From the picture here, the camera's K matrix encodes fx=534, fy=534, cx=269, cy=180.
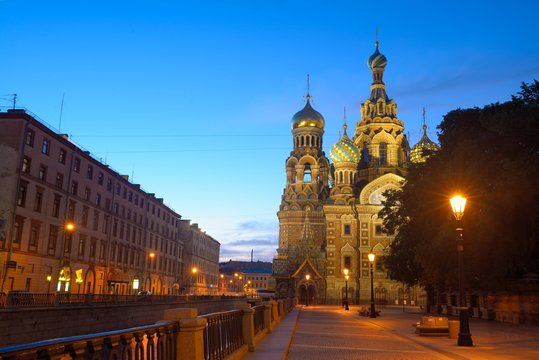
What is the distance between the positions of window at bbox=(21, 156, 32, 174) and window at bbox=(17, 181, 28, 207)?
88 cm

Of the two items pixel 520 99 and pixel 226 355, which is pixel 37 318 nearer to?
pixel 226 355

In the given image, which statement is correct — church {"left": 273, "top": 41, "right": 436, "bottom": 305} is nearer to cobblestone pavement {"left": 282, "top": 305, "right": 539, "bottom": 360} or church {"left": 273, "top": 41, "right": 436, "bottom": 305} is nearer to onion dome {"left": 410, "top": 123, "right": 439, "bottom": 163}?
onion dome {"left": 410, "top": 123, "right": 439, "bottom": 163}

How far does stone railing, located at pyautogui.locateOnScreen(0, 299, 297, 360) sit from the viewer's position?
4.22m

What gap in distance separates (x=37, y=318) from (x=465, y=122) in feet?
94.7

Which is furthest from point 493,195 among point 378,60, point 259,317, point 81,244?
point 378,60

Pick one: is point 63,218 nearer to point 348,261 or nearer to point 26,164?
point 26,164

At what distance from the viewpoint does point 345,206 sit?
73.3m

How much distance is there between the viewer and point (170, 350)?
7246 mm

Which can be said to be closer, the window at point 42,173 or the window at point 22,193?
the window at point 22,193

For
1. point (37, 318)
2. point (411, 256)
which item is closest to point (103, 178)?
point (37, 318)

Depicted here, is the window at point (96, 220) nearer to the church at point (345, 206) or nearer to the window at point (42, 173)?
the window at point (42, 173)

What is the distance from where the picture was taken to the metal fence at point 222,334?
9.60 metres

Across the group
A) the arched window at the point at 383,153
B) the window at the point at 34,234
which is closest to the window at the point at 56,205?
the window at the point at 34,234

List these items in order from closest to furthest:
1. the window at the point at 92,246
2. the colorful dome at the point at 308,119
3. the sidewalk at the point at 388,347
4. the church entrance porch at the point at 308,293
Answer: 1. the sidewalk at the point at 388,347
2. the window at the point at 92,246
3. the church entrance porch at the point at 308,293
4. the colorful dome at the point at 308,119
